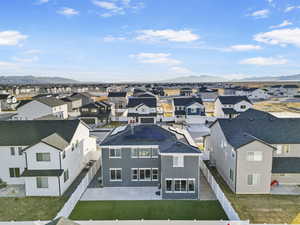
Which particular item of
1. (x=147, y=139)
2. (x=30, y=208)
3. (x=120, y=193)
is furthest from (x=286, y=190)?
(x=30, y=208)

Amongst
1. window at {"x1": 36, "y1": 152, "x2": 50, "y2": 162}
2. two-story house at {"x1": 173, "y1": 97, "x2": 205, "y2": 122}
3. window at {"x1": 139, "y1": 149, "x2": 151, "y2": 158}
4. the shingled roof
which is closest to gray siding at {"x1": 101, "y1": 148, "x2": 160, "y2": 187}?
window at {"x1": 139, "y1": 149, "x2": 151, "y2": 158}

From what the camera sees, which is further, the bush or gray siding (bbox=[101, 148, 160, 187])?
the bush

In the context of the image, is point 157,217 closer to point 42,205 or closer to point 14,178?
point 42,205

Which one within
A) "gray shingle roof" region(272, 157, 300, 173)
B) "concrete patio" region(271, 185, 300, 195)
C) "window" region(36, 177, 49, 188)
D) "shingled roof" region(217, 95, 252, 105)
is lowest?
"concrete patio" region(271, 185, 300, 195)

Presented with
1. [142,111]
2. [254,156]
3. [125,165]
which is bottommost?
[125,165]

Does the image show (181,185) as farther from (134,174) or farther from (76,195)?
(76,195)

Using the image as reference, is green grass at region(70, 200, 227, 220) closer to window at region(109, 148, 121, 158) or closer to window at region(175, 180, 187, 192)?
window at region(175, 180, 187, 192)

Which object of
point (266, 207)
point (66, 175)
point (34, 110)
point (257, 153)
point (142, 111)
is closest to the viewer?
point (266, 207)
